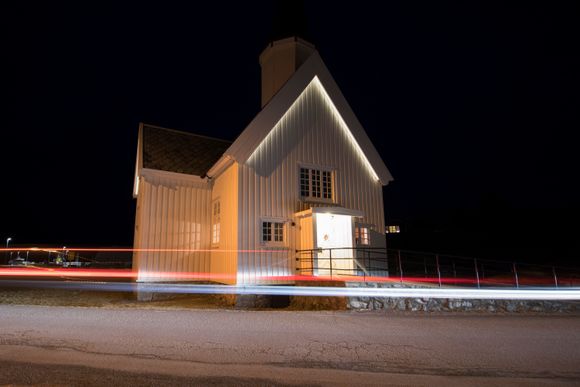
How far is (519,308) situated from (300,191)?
8229mm

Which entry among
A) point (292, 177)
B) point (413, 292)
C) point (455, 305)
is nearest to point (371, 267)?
point (413, 292)

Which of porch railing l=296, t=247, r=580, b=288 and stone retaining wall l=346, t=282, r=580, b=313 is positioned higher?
porch railing l=296, t=247, r=580, b=288

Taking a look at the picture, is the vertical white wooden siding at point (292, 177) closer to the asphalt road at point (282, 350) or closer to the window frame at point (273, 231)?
the window frame at point (273, 231)

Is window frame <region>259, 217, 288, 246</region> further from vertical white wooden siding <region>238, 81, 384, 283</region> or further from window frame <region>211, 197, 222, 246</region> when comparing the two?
window frame <region>211, 197, 222, 246</region>

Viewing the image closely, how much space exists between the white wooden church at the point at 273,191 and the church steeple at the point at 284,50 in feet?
0.21

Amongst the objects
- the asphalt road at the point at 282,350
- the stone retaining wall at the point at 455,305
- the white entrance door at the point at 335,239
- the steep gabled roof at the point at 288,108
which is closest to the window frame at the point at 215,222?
the steep gabled roof at the point at 288,108

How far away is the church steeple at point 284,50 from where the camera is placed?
1719 cm

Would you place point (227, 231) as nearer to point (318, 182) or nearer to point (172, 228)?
point (172, 228)

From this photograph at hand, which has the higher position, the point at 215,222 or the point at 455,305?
the point at 215,222

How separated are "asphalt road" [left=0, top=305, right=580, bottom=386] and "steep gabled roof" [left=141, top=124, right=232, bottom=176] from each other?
791 cm

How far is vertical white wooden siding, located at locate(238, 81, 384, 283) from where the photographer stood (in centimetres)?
1338

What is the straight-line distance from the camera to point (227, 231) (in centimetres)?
1406

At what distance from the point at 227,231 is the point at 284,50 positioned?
914 cm

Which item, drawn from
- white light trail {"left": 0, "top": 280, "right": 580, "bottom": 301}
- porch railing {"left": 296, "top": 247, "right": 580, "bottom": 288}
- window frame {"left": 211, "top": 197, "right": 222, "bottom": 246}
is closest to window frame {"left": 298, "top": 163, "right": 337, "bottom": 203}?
porch railing {"left": 296, "top": 247, "right": 580, "bottom": 288}
